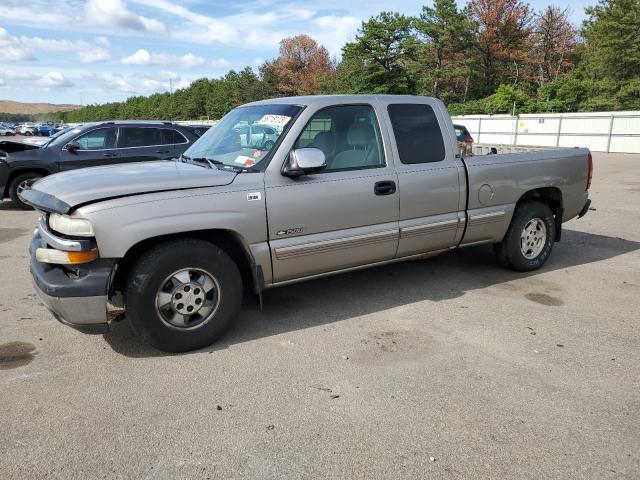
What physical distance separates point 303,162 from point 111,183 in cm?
137

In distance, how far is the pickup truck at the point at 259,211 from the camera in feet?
11.6

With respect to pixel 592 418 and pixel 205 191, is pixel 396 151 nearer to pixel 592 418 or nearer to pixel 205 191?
pixel 205 191

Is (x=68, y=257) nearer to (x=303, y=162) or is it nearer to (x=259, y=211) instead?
(x=259, y=211)

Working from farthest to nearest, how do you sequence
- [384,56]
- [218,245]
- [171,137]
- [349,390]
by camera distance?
[384,56], [171,137], [218,245], [349,390]

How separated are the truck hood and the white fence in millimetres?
21867

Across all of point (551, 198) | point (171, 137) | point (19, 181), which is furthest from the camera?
point (171, 137)

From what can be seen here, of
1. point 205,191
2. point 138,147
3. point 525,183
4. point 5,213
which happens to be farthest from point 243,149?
point 5,213

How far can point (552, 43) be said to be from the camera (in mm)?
50344

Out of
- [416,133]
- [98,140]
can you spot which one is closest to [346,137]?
[416,133]

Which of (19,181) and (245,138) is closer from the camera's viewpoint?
(245,138)

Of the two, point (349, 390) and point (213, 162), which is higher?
point (213, 162)

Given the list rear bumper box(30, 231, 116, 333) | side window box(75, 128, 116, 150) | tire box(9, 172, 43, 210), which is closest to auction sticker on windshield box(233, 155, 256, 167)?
rear bumper box(30, 231, 116, 333)

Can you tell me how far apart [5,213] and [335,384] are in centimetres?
932

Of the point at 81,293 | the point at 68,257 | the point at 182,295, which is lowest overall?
the point at 182,295
